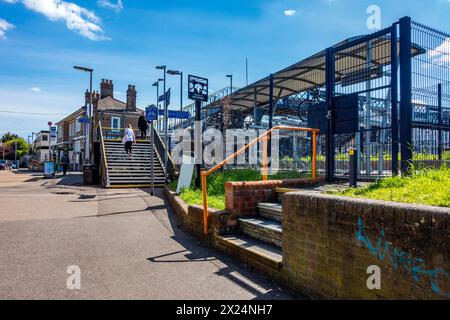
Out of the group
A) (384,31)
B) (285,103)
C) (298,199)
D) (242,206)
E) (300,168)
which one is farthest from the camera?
(285,103)

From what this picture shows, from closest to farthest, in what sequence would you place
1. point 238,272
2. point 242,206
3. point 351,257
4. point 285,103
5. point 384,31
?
point 351,257
point 238,272
point 242,206
point 384,31
point 285,103

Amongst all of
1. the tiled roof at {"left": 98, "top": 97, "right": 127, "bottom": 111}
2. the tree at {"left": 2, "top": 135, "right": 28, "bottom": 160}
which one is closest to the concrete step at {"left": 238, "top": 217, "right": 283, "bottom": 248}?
the tiled roof at {"left": 98, "top": 97, "right": 127, "bottom": 111}

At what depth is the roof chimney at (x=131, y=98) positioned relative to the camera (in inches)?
1612

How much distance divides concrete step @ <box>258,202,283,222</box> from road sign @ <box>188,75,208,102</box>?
14.0ft

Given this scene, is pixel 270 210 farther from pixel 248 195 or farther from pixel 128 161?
pixel 128 161

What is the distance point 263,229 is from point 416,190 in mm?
2136

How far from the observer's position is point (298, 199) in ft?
12.2

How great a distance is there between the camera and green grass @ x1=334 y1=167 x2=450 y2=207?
3.21 meters

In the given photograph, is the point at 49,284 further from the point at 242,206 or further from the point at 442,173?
the point at 442,173

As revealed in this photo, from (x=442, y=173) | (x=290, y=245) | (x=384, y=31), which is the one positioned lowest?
(x=290, y=245)

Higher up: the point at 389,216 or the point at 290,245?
the point at 389,216

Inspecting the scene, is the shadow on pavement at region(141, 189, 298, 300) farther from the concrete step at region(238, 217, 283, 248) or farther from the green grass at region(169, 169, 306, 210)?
the green grass at region(169, 169, 306, 210)
